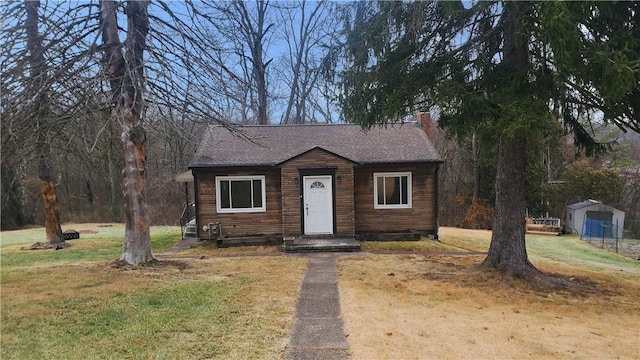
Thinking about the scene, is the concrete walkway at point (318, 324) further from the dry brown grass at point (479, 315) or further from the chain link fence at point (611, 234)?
the chain link fence at point (611, 234)

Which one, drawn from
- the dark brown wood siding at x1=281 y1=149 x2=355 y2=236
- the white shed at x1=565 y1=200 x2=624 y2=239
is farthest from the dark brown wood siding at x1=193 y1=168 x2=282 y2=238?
the white shed at x1=565 y1=200 x2=624 y2=239

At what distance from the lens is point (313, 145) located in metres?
14.5

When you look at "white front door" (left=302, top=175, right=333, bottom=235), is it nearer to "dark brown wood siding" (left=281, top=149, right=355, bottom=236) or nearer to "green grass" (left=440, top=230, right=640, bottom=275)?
"dark brown wood siding" (left=281, top=149, right=355, bottom=236)

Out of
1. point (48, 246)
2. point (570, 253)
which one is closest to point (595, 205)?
point (570, 253)

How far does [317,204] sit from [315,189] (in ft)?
1.74

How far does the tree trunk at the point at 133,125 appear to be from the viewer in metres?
7.94

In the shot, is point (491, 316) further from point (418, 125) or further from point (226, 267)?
point (418, 125)

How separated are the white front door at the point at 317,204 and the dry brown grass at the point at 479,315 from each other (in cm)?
394

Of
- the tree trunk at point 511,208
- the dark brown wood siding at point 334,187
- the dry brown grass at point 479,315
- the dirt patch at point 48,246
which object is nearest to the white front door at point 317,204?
the dark brown wood siding at point 334,187

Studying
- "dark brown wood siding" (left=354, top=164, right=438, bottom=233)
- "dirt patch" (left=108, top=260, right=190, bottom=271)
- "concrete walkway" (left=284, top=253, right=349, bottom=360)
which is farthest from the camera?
"dark brown wood siding" (left=354, top=164, right=438, bottom=233)

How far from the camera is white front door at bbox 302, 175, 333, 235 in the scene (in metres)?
13.0

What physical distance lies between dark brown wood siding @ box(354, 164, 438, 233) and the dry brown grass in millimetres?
4472

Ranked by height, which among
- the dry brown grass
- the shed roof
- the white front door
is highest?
the white front door

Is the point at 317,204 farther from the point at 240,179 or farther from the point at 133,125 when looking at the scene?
the point at 133,125
